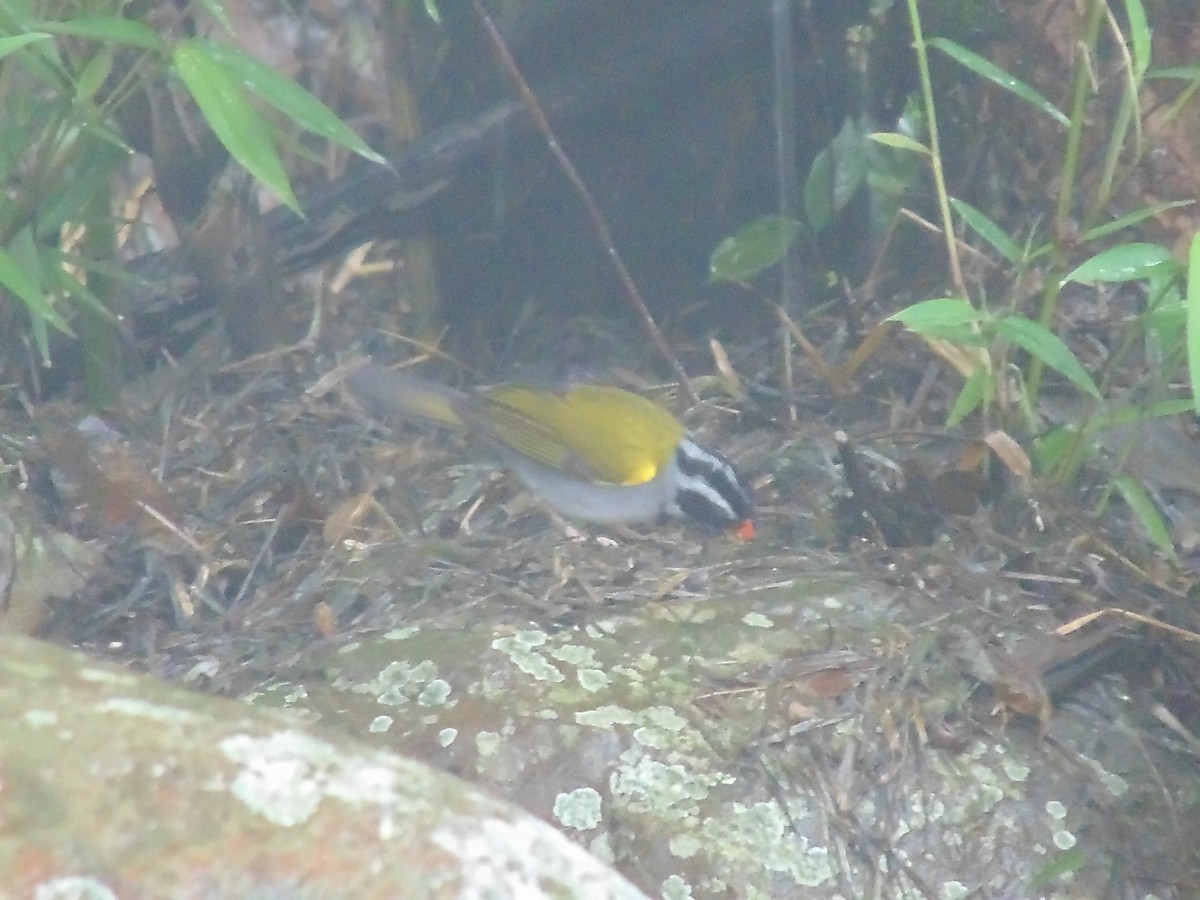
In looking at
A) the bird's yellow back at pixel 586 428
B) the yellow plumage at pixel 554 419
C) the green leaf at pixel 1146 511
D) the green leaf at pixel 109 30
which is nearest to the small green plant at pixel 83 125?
the green leaf at pixel 109 30

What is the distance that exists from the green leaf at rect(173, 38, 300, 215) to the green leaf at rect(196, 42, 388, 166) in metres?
0.02

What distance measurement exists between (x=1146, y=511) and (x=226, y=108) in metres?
1.80

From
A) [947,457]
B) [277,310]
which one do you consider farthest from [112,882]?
[277,310]

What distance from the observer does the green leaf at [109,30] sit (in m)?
2.16

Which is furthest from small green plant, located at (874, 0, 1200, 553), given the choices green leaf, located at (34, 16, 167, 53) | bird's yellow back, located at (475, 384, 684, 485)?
green leaf, located at (34, 16, 167, 53)

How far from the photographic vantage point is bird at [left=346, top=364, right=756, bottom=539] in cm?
293

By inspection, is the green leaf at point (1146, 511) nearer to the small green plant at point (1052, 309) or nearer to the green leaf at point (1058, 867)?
the small green plant at point (1052, 309)

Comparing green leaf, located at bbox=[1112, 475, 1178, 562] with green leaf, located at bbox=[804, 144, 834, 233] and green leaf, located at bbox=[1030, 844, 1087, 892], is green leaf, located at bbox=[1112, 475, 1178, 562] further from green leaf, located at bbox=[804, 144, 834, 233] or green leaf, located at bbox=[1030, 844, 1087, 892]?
green leaf, located at bbox=[804, 144, 834, 233]

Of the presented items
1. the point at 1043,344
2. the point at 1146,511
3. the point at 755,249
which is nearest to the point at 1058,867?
the point at 1146,511

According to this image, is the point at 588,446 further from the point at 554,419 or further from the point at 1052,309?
the point at 1052,309

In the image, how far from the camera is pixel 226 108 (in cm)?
217

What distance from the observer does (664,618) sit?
256 centimetres

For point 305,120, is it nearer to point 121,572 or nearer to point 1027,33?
point 121,572

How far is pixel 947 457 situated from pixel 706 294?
135 cm
